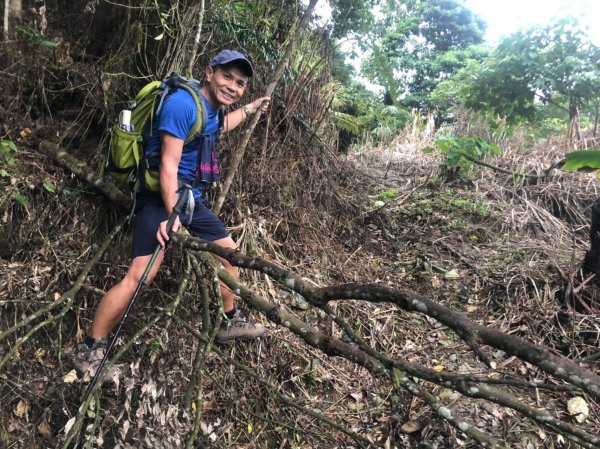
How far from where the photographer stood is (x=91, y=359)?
240 centimetres

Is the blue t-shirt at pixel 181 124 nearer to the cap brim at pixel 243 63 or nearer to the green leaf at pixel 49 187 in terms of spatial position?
the cap brim at pixel 243 63

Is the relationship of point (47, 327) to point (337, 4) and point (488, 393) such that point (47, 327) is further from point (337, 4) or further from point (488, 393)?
point (337, 4)

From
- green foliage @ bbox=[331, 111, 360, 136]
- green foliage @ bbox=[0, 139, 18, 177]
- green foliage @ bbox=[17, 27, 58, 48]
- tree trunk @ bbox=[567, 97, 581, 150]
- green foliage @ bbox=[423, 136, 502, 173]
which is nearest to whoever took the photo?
green foliage @ bbox=[0, 139, 18, 177]

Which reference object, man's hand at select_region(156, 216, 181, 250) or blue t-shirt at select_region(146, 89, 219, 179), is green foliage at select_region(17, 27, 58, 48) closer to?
blue t-shirt at select_region(146, 89, 219, 179)

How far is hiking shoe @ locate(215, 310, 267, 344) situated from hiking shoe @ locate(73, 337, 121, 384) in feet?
2.41

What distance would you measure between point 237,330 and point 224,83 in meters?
1.66

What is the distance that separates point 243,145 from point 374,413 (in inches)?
94.6

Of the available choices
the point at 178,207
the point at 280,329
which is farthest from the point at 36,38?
the point at 280,329

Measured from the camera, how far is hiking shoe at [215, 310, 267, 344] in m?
2.91

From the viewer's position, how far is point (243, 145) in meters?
3.72

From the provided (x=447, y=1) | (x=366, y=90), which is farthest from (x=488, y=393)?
(x=447, y=1)

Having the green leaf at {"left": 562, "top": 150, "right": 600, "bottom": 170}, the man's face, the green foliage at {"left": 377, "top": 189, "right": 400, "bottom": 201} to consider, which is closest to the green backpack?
the man's face

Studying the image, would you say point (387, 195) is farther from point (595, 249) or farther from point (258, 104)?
point (258, 104)

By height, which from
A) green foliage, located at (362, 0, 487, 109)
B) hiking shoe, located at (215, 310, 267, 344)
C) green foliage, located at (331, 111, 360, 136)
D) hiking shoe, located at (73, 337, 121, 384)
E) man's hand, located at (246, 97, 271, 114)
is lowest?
hiking shoe, located at (73, 337, 121, 384)
